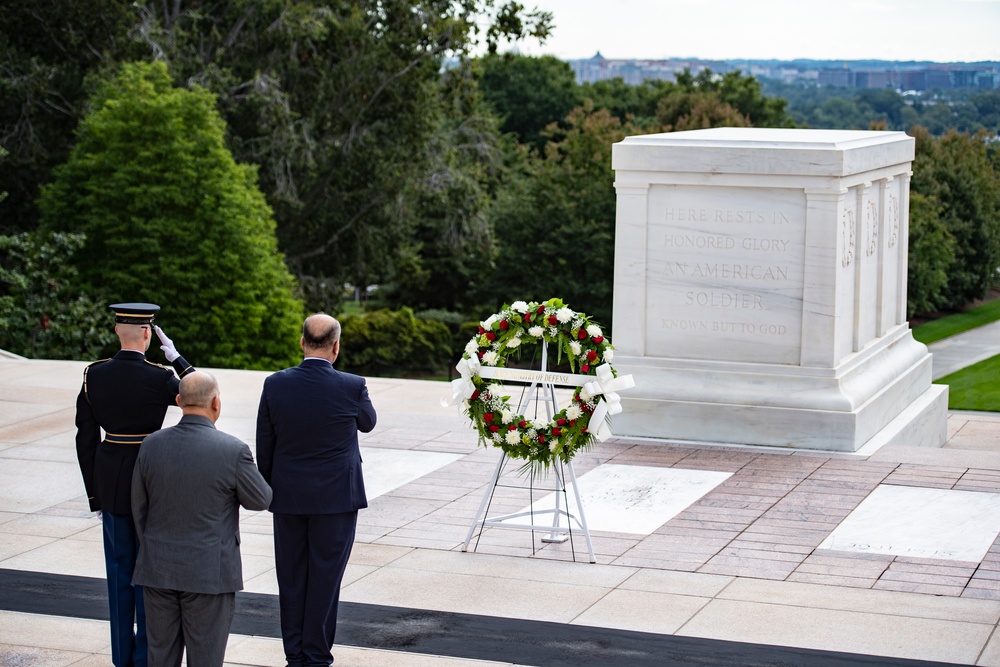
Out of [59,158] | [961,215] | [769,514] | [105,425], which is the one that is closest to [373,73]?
[59,158]

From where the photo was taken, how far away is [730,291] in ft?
39.8

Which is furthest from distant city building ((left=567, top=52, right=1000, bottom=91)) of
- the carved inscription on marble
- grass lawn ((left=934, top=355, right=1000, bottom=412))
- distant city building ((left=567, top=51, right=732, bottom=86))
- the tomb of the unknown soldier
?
the carved inscription on marble

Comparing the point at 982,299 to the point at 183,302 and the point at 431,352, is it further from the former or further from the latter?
the point at 183,302

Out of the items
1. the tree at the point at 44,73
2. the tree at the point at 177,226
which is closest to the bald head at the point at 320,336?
the tree at the point at 177,226

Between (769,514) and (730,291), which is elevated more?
(730,291)

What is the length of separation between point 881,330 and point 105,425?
9.40 meters

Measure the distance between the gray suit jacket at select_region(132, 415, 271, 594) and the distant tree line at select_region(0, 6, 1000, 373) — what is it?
1727 cm

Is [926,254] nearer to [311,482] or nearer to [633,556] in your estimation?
[633,556]

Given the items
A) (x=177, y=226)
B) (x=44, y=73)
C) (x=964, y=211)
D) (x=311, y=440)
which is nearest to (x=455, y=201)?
(x=44, y=73)

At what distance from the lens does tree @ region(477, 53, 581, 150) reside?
66188mm

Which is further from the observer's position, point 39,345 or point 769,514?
point 39,345

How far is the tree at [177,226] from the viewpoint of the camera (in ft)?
87.9

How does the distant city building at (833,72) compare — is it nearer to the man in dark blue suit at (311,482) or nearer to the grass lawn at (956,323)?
the grass lawn at (956,323)

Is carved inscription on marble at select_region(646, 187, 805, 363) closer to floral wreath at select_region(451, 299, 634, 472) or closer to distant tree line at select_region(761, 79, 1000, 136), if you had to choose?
floral wreath at select_region(451, 299, 634, 472)
